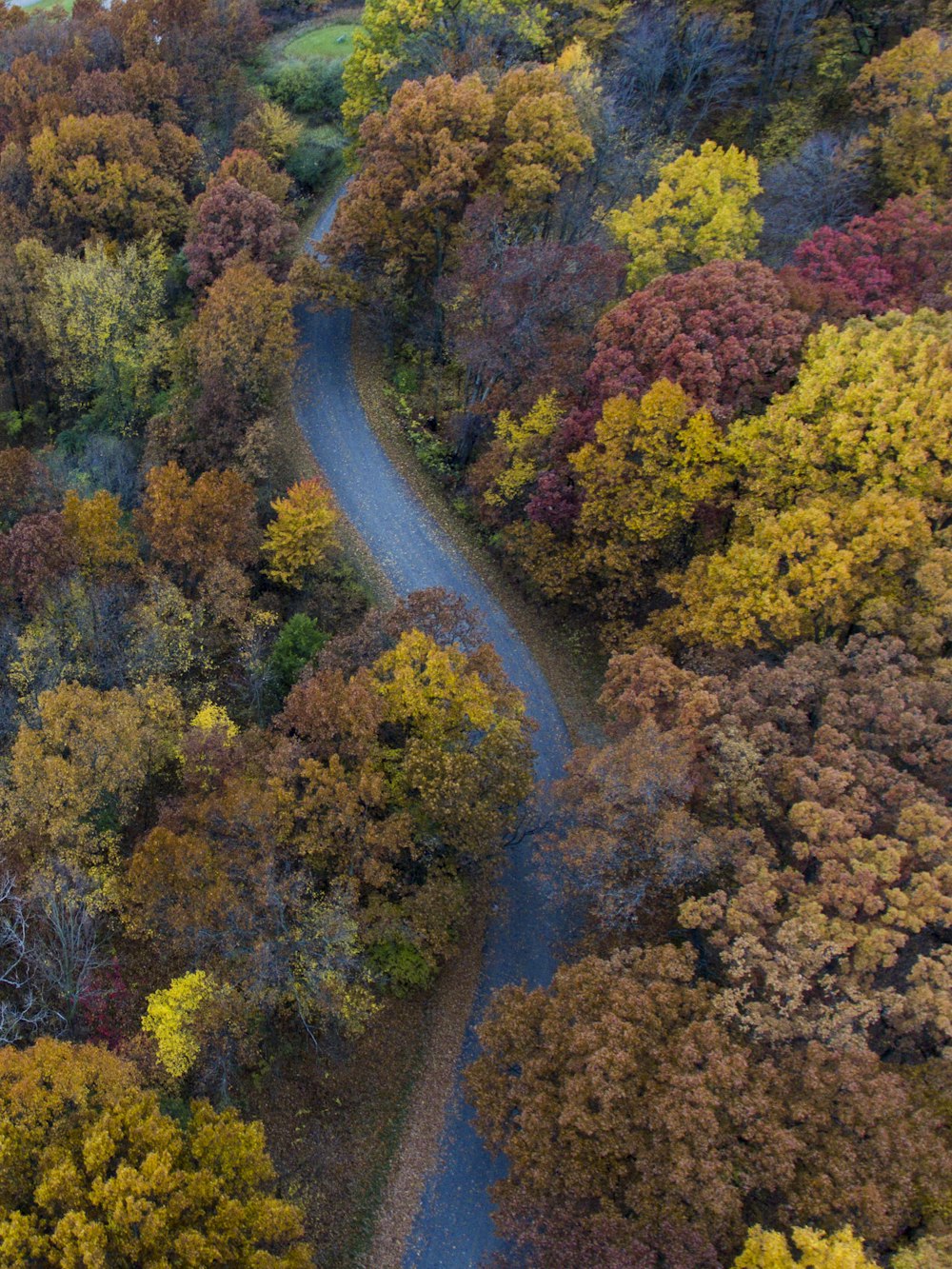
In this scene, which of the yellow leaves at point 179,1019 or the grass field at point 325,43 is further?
the grass field at point 325,43

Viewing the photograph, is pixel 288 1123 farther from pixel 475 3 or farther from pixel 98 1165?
pixel 475 3

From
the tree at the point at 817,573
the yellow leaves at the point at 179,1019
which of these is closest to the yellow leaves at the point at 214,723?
the yellow leaves at the point at 179,1019

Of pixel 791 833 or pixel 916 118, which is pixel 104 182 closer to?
pixel 916 118

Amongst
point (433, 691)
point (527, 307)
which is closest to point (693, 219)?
point (527, 307)

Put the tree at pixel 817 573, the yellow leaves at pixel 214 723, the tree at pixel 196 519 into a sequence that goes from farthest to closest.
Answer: the tree at pixel 196 519 → the yellow leaves at pixel 214 723 → the tree at pixel 817 573

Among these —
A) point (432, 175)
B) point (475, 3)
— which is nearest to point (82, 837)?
point (432, 175)

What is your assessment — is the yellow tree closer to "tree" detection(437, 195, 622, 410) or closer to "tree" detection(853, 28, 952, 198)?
"tree" detection(437, 195, 622, 410)

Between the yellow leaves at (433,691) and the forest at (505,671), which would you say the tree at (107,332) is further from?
the yellow leaves at (433,691)
